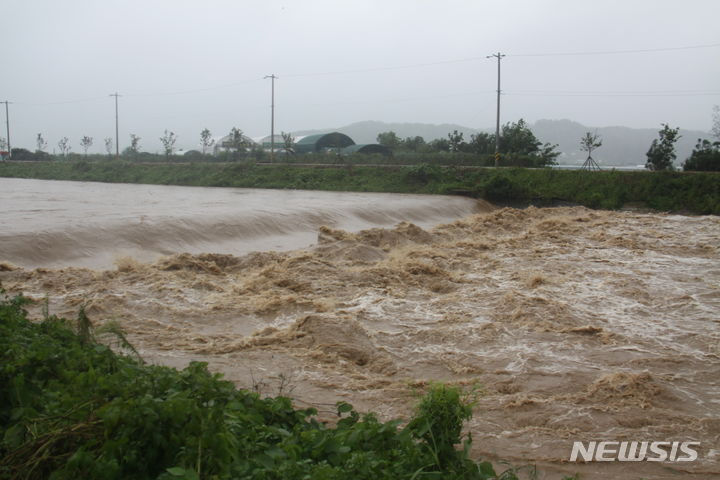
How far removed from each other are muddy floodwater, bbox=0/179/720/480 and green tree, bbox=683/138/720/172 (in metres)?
12.0

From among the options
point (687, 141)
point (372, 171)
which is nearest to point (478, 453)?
point (372, 171)

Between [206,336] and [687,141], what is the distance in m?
119

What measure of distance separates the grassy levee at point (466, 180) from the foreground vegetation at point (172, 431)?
23.1 metres

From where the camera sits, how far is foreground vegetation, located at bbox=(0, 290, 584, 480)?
2299mm

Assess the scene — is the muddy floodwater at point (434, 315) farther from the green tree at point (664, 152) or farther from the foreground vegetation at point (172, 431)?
the green tree at point (664, 152)

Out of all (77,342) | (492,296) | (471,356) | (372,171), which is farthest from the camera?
(372,171)

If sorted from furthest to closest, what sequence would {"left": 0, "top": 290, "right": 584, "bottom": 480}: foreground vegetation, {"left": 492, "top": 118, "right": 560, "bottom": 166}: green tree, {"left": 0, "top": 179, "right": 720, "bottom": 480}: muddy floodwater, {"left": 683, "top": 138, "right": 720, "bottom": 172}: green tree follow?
1. {"left": 492, "top": 118, "right": 560, "bottom": 166}: green tree
2. {"left": 683, "top": 138, "right": 720, "bottom": 172}: green tree
3. {"left": 0, "top": 179, "right": 720, "bottom": 480}: muddy floodwater
4. {"left": 0, "top": 290, "right": 584, "bottom": 480}: foreground vegetation

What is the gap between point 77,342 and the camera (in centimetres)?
396

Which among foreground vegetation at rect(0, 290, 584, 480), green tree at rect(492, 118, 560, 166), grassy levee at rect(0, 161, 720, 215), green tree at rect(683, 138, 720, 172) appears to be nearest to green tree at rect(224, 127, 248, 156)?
grassy levee at rect(0, 161, 720, 215)

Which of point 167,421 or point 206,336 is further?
point 206,336

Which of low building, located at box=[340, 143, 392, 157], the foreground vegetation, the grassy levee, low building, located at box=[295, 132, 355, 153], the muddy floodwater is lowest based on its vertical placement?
the muddy floodwater

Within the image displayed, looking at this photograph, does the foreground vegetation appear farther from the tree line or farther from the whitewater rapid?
the tree line

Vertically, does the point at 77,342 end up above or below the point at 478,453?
above

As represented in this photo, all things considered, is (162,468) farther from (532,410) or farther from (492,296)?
(492,296)
